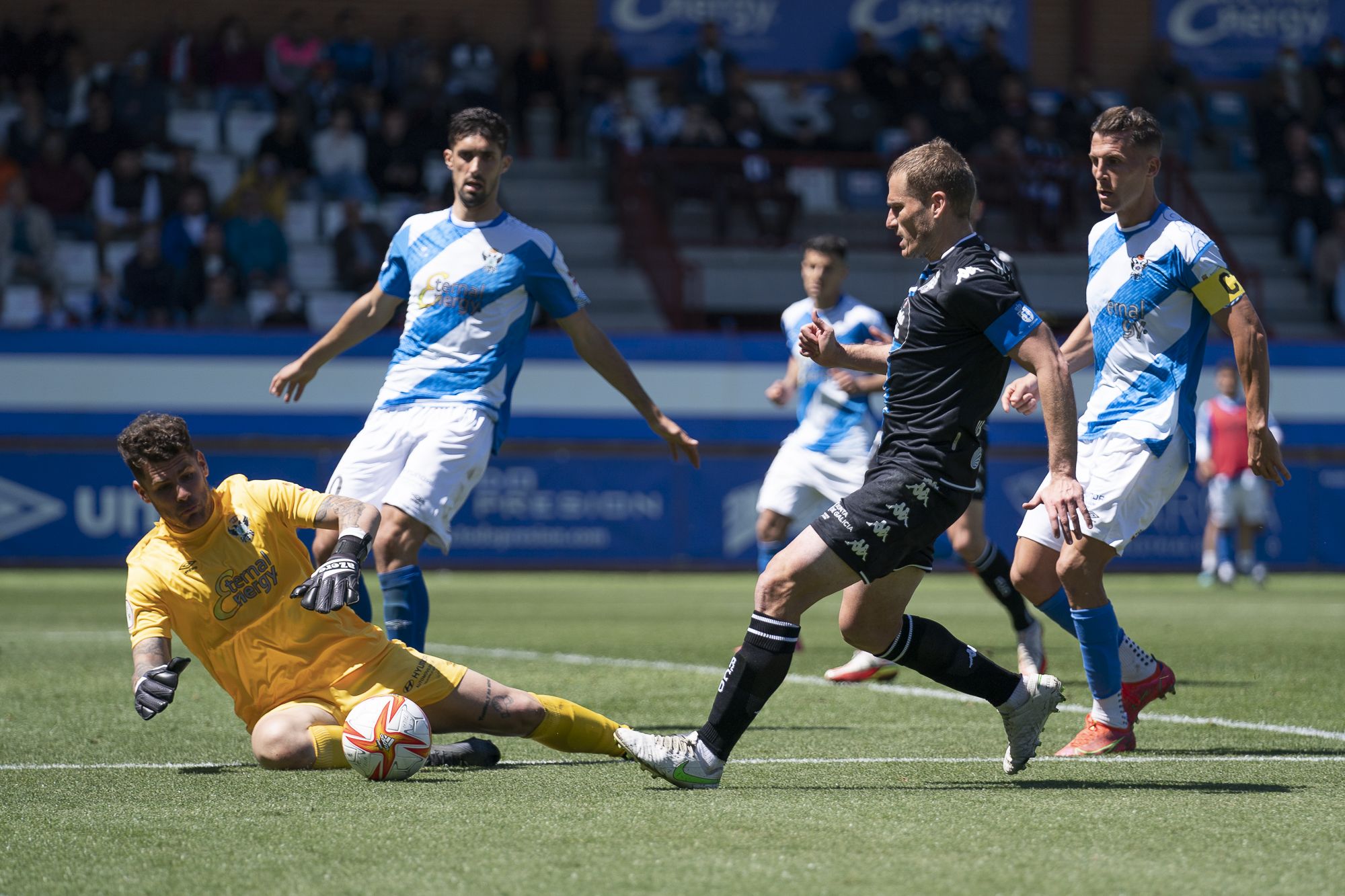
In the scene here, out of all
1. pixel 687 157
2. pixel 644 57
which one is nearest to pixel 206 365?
pixel 687 157

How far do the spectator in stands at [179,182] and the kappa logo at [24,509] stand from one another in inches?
158

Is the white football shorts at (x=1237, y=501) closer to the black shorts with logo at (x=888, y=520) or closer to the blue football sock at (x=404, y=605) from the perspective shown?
the blue football sock at (x=404, y=605)

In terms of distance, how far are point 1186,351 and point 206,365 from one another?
1444cm

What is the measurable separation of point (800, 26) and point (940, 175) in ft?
73.6

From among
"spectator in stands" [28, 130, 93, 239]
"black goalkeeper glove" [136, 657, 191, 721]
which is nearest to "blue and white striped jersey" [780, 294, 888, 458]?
"black goalkeeper glove" [136, 657, 191, 721]

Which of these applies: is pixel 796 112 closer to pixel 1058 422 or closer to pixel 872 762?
pixel 872 762

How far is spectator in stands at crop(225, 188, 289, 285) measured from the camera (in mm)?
20219

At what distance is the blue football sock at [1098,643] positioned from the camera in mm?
6195

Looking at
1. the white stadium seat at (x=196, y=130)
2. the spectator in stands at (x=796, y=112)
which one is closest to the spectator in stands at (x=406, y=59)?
the white stadium seat at (x=196, y=130)

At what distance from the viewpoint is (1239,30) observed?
2825 cm

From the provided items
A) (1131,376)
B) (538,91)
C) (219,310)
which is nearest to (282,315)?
(219,310)

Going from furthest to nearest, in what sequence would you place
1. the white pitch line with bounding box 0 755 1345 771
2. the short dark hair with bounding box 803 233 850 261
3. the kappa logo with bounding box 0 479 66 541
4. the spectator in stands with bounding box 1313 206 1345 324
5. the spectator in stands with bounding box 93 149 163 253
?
the spectator in stands with bounding box 1313 206 1345 324, the spectator in stands with bounding box 93 149 163 253, the kappa logo with bounding box 0 479 66 541, the short dark hair with bounding box 803 233 850 261, the white pitch line with bounding box 0 755 1345 771

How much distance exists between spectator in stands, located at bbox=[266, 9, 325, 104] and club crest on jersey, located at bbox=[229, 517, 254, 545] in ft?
58.8

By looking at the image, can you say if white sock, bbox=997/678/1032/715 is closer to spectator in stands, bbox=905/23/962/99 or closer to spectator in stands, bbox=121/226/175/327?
spectator in stands, bbox=121/226/175/327
